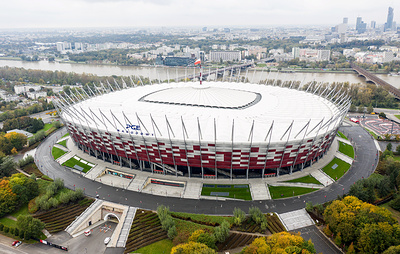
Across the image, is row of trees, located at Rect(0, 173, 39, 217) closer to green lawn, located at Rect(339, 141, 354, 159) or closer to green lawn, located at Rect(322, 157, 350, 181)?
green lawn, located at Rect(322, 157, 350, 181)

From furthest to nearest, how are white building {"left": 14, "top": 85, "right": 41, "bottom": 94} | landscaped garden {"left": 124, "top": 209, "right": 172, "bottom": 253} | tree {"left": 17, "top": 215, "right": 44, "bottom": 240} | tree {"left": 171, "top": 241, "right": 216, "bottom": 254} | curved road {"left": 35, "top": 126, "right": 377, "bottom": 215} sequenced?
white building {"left": 14, "top": 85, "right": 41, "bottom": 94} < curved road {"left": 35, "top": 126, "right": 377, "bottom": 215} < tree {"left": 17, "top": 215, "right": 44, "bottom": 240} < landscaped garden {"left": 124, "top": 209, "right": 172, "bottom": 253} < tree {"left": 171, "top": 241, "right": 216, "bottom": 254}

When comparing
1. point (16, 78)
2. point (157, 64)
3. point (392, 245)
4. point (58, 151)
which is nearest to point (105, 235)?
point (58, 151)

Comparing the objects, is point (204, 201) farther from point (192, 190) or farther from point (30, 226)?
point (30, 226)

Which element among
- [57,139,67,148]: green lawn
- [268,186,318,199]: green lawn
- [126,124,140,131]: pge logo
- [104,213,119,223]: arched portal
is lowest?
[104,213,119,223]: arched portal

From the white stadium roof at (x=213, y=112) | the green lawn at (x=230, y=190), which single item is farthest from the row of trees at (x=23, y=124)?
the green lawn at (x=230, y=190)

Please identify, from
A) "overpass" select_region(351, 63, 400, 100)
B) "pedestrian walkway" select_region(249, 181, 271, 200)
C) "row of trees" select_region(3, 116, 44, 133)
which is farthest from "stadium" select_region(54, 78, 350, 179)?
"overpass" select_region(351, 63, 400, 100)
